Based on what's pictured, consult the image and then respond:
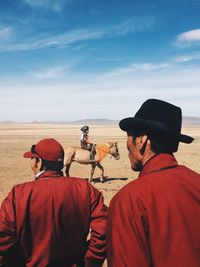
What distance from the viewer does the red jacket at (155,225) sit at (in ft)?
6.58

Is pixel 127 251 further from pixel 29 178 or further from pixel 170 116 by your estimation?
pixel 29 178

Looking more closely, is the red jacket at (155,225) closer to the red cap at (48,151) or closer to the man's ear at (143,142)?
the man's ear at (143,142)

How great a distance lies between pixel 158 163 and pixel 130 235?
47cm

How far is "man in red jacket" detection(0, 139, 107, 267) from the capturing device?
363cm

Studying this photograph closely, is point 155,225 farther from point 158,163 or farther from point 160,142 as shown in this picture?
point 160,142

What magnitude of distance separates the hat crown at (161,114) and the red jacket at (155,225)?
367 mm

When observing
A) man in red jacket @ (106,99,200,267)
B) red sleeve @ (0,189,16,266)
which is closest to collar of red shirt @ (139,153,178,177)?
man in red jacket @ (106,99,200,267)

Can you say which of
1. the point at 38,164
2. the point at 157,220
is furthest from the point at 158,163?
the point at 38,164

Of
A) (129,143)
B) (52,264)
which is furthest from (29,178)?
(129,143)

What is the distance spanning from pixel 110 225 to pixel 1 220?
1.76m

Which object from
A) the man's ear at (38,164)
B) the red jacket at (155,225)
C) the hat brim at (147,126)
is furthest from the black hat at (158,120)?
the man's ear at (38,164)

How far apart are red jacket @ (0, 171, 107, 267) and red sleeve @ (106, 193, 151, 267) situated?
1.63 m

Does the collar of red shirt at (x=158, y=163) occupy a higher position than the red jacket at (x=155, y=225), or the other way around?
the collar of red shirt at (x=158, y=163)

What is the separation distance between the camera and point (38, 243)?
365cm
